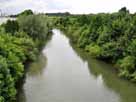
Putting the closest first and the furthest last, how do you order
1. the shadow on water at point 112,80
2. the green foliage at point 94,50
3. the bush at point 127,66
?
the shadow on water at point 112,80, the bush at point 127,66, the green foliage at point 94,50

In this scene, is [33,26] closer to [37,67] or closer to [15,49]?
[37,67]

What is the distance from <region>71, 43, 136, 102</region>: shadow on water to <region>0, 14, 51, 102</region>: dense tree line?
8089 mm

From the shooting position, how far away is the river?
2697 cm

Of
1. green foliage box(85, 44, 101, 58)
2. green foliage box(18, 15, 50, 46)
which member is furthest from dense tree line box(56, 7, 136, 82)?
green foliage box(18, 15, 50, 46)

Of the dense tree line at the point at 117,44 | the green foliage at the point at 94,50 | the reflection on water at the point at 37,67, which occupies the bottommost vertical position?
the reflection on water at the point at 37,67

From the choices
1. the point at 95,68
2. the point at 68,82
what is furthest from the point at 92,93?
the point at 95,68

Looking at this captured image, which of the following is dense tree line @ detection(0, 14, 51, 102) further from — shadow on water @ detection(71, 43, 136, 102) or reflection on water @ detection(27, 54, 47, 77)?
shadow on water @ detection(71, 43, 136, 102)

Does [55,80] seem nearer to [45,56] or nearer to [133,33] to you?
[133,33]

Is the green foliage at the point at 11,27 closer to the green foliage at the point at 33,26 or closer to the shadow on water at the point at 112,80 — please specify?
the green foliage at the point at 33,26

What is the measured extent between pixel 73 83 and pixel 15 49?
7.61 metres

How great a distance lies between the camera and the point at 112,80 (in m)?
33.0

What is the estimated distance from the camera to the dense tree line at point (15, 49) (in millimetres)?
23000

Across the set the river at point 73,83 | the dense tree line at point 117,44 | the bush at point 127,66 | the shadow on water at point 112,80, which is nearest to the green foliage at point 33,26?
the river at point 73,83

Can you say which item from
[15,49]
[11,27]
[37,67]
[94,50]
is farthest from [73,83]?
[11,27]
